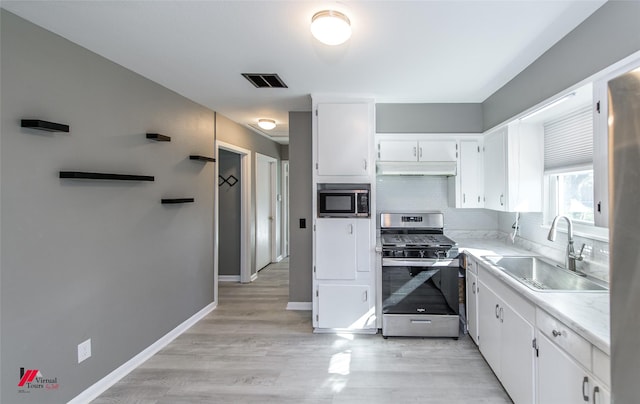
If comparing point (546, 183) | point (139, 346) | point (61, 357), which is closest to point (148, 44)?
point (61, 357)

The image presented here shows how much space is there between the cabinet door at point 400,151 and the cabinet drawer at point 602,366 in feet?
7.77

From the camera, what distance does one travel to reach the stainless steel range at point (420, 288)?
9.20 feet

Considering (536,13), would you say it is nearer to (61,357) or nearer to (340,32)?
(340,32)

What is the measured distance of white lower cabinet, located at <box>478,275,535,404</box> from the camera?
1692 millimetres

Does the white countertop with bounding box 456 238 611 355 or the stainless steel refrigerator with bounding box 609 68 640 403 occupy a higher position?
the stainless steel refrigerator with bounding box 609 68 640 403

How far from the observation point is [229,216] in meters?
4.79

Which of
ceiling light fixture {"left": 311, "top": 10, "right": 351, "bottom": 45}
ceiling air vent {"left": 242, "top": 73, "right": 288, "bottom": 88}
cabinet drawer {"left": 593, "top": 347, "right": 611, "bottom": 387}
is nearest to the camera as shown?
cabinet drawer {"left": 593, "top": 347, "right": 611, "bottom": 387}

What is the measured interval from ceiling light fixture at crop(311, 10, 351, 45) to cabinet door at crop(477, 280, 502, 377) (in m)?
2.10

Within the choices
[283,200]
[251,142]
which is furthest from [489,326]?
[283,200]

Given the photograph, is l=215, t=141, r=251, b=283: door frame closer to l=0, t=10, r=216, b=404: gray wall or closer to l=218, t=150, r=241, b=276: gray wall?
l=218, t=150, r=241, b=276: gray wall

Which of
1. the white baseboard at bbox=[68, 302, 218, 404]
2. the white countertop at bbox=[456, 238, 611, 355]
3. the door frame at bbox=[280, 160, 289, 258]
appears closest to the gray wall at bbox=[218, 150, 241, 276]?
the white baseboard at bbox=[68, 302, 218, 404]

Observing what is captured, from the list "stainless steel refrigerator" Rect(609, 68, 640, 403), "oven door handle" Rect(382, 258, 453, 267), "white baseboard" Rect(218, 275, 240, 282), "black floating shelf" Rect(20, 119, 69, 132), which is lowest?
"white baseboard" Rect(218, 275, 240, 282)

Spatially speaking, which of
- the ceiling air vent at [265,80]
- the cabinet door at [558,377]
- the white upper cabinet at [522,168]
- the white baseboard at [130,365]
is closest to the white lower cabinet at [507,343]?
the cabinet door at [558,377]

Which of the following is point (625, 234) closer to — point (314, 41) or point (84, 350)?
point (314, 41)
